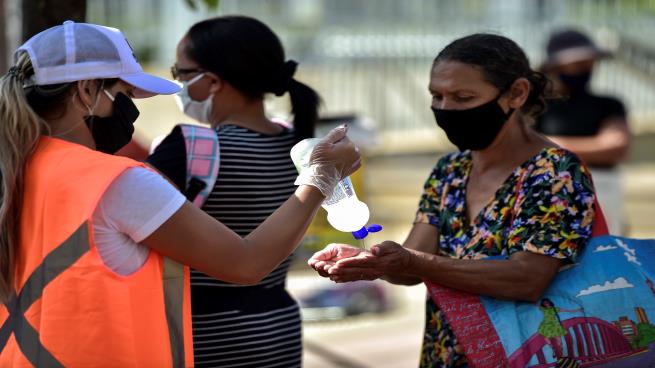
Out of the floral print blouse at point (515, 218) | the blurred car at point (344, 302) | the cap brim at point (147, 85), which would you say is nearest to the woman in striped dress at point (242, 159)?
the cap brim at point (147, 85)

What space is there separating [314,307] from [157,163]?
4144mm

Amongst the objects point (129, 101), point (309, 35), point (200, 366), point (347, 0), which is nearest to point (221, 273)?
point (129, 101)

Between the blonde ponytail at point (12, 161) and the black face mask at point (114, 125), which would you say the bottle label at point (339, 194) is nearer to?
the black face mask at point (114, 125)

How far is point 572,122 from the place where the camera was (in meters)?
5.59

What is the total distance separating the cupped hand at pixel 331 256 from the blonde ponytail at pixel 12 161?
2.63 ft

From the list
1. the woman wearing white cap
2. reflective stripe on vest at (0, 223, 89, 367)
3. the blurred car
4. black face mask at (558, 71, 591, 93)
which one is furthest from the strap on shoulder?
the blurred car

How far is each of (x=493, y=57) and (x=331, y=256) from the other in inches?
30.1

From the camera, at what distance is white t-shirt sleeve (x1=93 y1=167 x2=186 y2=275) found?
2.26 metres

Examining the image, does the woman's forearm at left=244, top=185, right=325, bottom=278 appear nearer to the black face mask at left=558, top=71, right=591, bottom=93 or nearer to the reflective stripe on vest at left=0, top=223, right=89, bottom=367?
the reflective stripe on vest at left=0, top=223, right=89, bottom=367

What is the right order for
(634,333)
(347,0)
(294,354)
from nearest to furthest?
1. (634,333)
2. (294,354)
3. (347,0)

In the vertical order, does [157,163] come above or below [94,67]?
below

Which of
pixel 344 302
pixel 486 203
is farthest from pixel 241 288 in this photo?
pixel 344 302

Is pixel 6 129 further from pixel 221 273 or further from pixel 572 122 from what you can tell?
pixel 572 122

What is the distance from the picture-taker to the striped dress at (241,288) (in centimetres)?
302
